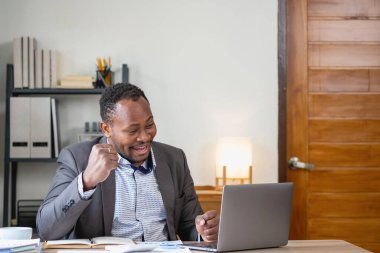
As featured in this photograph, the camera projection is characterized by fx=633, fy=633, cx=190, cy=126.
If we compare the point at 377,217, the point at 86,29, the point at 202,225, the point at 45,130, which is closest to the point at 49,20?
the point at 86,29

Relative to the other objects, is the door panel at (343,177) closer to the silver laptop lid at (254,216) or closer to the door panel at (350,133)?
the door panel at (350,133)

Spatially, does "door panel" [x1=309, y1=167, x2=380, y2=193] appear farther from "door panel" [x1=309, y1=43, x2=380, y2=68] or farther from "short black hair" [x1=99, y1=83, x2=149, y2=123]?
"short black hair" [x1=99, y1=83, x2=149, y2=123]

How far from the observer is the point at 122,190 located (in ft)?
8.44

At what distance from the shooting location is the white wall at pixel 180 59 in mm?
4113

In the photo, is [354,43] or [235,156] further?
[354,43]

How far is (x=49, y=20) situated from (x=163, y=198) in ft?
6.44

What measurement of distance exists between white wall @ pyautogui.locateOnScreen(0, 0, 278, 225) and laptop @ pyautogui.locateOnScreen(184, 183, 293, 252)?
192 centimetres

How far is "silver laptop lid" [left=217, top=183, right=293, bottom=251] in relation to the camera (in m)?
2.15

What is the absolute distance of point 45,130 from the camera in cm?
389

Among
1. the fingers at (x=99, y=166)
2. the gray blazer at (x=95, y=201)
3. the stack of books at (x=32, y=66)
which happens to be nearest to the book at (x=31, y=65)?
the stack of books at (x=32, y=66)

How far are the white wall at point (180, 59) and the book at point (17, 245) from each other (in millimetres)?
2038

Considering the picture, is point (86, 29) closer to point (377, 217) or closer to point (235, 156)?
point (235, 156)

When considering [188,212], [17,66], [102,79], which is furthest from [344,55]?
[17,66]

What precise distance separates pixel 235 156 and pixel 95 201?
1.66m
